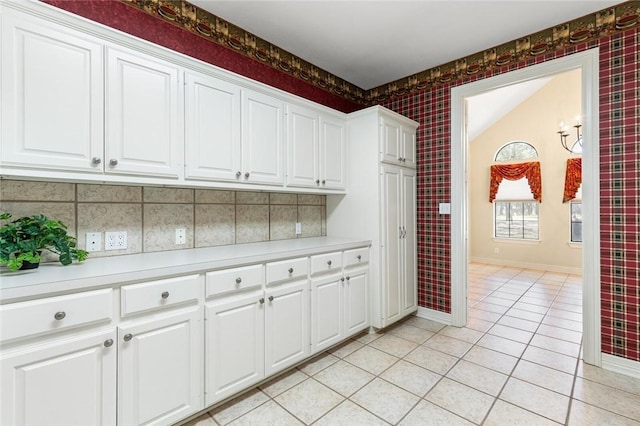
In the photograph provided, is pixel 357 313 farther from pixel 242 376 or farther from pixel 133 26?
pixel 133 26

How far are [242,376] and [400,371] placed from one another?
1201 millimetres

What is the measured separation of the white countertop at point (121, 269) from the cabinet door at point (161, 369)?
0.25 m

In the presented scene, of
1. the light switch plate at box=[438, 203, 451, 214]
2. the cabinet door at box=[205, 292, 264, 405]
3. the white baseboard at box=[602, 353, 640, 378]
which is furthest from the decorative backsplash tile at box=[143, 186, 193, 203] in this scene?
the white baseboard at box=[602, 353, 640, 378]

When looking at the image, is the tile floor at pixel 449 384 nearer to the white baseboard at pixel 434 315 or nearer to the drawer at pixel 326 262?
the white baseboard at pixel 434 315

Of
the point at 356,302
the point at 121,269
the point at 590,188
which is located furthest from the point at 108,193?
the point at 590,188

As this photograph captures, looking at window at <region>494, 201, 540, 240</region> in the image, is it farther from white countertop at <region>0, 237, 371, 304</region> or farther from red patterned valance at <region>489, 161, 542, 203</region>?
white countertop at <region>0, 237, 371, 304</region>

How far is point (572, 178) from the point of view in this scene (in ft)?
18.2

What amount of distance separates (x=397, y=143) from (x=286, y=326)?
2086 millimetres

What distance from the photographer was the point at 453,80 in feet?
10.3

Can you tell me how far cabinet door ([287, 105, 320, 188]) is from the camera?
2.52m

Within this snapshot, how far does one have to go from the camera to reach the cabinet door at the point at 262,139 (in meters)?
2.22

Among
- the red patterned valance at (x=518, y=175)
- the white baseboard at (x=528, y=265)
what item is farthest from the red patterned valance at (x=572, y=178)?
the white baseboard at (x=528, y=265)

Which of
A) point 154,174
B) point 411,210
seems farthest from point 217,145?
point 411,210

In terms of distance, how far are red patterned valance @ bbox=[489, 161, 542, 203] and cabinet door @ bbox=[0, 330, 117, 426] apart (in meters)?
7.18
